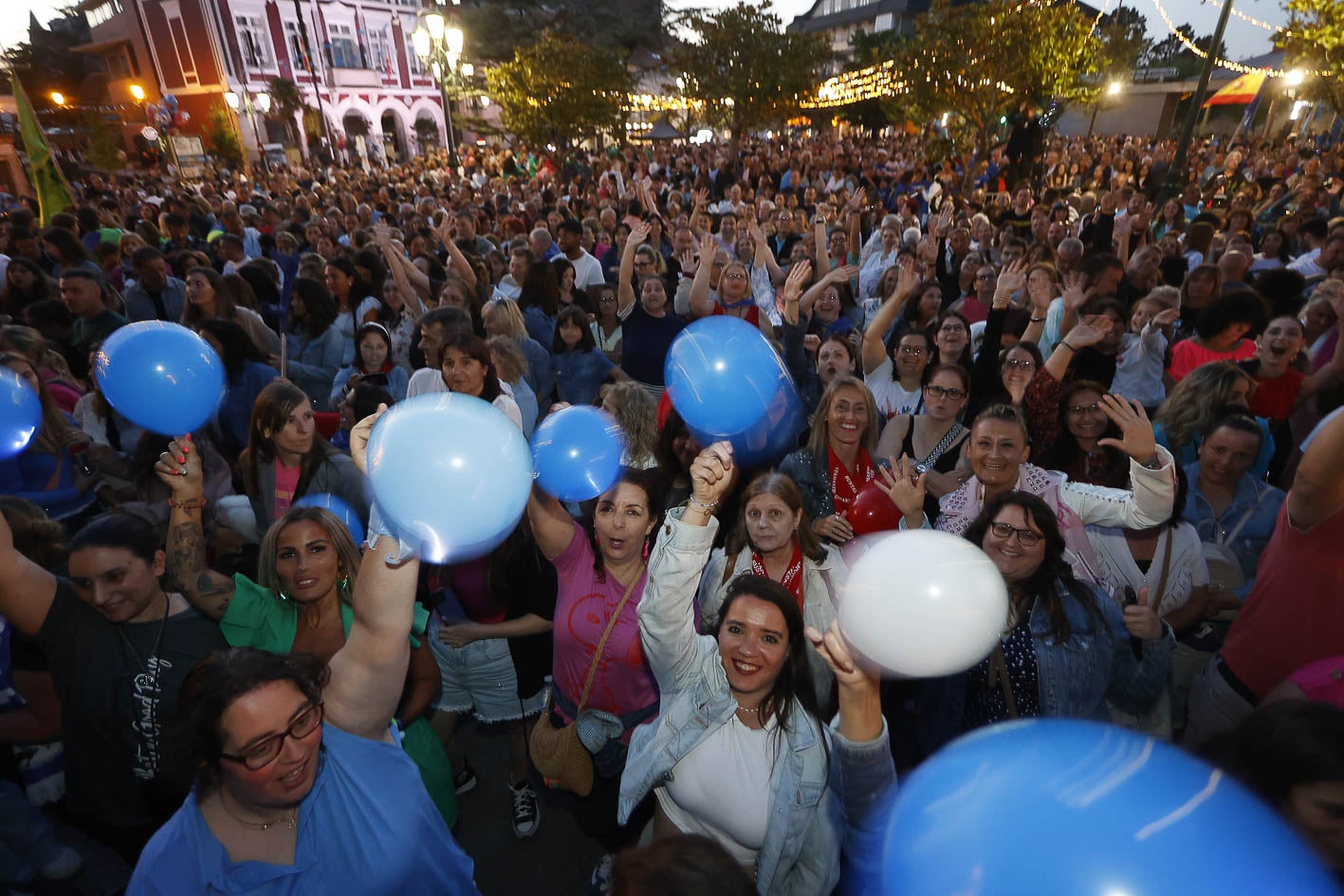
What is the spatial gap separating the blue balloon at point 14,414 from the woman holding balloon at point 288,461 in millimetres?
783

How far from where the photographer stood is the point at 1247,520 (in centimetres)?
288

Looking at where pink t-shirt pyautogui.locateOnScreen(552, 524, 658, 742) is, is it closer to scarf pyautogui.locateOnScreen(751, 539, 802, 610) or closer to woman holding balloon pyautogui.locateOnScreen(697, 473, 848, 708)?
woman holding balloon pyautogui.locateOnScreen(697, 473, 848, 708)

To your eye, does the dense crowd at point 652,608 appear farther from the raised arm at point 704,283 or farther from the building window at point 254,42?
the building window at point 254,42

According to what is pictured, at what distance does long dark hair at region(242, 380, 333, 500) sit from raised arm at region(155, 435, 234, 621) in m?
0.69

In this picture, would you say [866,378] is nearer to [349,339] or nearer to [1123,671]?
[1123,671]

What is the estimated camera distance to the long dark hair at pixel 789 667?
195 centimetres

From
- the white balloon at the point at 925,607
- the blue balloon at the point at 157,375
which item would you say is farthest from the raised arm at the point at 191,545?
the white balloon at the point at 925,607

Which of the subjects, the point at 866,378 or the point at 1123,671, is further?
the point at 866,378

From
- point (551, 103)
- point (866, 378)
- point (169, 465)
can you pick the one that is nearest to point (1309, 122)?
point (551, 103)

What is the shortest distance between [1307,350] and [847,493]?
3482 mm

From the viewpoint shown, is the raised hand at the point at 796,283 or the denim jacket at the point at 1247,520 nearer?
the denim jacket at the point at 1247,520

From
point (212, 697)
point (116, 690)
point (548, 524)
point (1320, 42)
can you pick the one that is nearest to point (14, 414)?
point (116, 690)

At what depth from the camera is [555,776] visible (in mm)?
2375

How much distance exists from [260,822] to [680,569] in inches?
46.3
